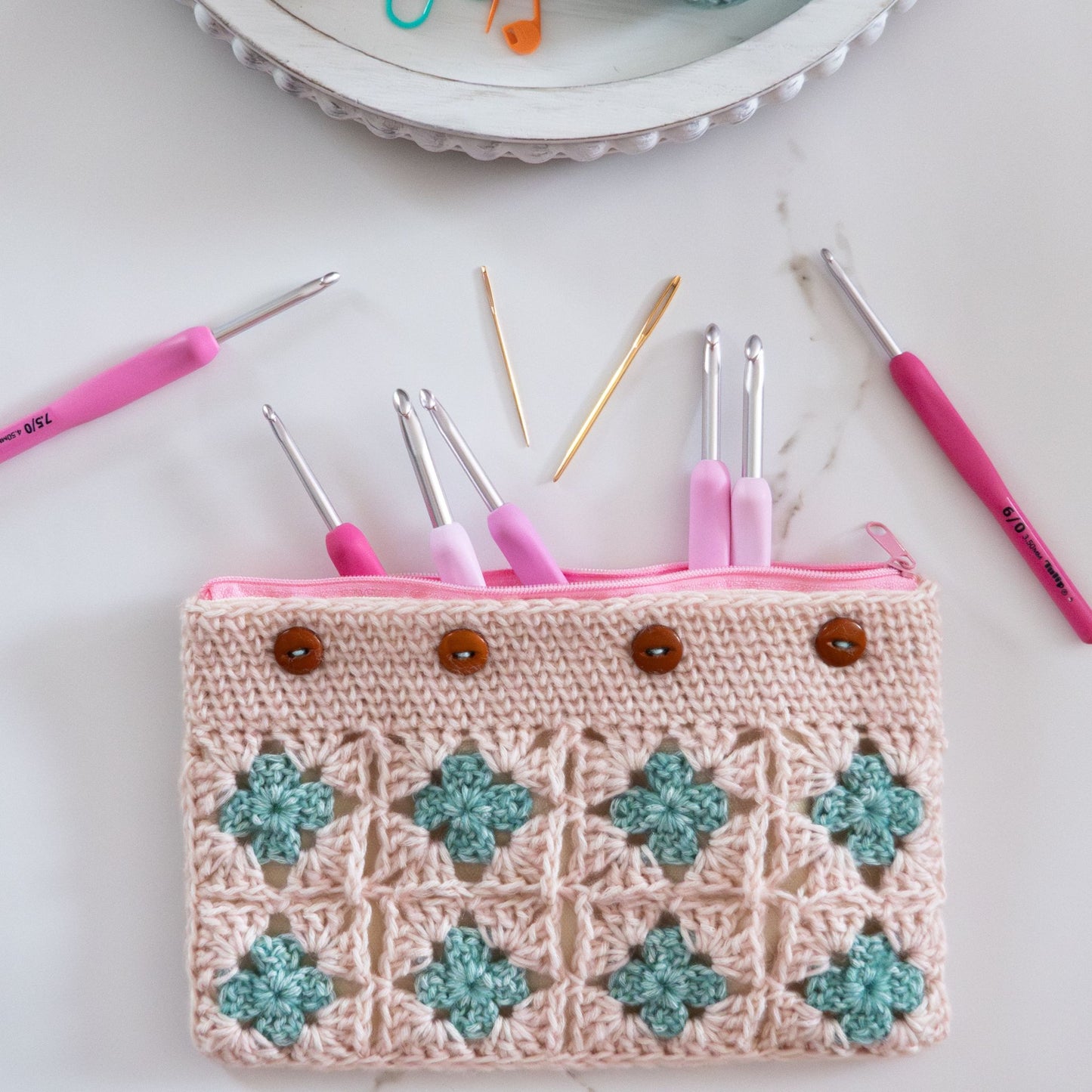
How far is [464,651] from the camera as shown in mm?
529

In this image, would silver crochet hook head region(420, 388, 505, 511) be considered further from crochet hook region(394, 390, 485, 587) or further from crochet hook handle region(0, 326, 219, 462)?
crochet hook handle region(0, 326, 219, 462)

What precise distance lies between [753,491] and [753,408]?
0.19 feet

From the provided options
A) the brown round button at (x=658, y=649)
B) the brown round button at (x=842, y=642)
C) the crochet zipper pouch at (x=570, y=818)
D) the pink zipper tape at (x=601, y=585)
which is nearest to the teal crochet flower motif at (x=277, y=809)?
the crochet zipper pouch at (x=570, y=818)

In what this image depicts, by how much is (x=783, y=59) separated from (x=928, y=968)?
0.54 metres

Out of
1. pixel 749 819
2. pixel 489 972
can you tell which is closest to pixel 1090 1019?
pixel 749 819

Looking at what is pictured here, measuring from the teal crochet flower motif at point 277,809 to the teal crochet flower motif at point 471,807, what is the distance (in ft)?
0.20

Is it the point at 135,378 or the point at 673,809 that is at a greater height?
the point at 135,378

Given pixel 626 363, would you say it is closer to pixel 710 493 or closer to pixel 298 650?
pixel 710 493

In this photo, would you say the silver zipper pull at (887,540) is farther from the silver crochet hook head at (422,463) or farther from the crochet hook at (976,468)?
the silver crochet hook head at (422,463)

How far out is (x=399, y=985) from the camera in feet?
1.80

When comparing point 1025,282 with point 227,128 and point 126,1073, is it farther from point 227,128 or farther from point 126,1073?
point 126,1073

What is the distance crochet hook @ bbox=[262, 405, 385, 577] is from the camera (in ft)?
1.84

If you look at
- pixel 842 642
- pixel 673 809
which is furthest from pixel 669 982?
pixel 842 642

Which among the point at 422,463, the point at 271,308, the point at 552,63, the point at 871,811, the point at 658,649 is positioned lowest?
the point at 871,811
